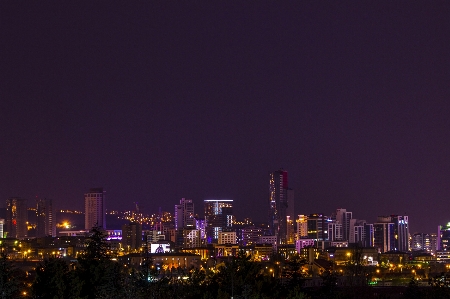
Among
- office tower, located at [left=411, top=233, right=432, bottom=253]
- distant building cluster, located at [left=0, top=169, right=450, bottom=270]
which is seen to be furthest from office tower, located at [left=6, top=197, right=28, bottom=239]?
office tower, located at [left=411, top=233, right=432, bottom=253]

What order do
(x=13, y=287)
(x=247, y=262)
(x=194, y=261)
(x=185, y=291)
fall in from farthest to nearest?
1. (x=194, y=261)
2. (x=247, y=262)
3. (x=185, y=291)
4. (x=13, y=287)

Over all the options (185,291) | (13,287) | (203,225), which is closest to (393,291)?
(185,291)

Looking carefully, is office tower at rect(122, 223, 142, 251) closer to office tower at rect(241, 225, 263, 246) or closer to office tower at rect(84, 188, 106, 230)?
office tower at rect(241, 225, 263, 246)

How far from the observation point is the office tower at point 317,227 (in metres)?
93.8

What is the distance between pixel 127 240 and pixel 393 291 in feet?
165

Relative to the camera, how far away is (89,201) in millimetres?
110438

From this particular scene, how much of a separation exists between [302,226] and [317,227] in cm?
289

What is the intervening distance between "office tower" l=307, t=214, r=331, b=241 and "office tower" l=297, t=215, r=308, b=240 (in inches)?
31.1

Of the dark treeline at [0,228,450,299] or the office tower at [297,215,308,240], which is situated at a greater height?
the dark treeline at [0,228,450,299]

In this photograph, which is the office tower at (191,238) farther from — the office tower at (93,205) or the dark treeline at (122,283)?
the dark treeline at (122,283)

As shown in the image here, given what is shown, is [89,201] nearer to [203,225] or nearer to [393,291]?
[203,225]

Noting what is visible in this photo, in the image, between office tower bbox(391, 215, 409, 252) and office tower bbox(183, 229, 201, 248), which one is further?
office tower bbox(391, 215, 409, 252)

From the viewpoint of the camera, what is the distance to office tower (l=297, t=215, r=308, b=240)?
96.3 m

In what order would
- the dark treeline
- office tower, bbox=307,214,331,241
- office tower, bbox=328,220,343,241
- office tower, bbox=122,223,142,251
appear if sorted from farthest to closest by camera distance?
office tower, bbox=328,220,343,241
office tower, bbox=307,214,331,241
office tower, bbox=122,223,142,251
the dark treeline
